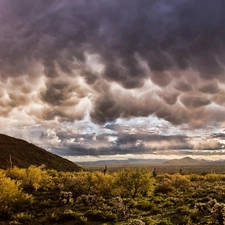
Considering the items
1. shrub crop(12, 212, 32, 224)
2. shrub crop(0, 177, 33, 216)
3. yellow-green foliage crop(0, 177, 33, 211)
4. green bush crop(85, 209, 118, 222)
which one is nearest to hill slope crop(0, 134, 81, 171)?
shrub crop(0, 177, 33, 216)

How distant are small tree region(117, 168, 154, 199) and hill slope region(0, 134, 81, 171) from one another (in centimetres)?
7121

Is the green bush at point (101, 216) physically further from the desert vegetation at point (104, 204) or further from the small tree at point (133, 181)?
the small tree at point (133, 181)

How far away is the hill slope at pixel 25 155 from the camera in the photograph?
10975 cm

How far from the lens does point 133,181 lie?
128ft

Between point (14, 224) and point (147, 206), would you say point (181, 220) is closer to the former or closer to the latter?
point (147, 206)

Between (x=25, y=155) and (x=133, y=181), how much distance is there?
91.1 m

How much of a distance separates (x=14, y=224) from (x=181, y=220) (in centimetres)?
1441

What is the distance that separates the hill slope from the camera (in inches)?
4321

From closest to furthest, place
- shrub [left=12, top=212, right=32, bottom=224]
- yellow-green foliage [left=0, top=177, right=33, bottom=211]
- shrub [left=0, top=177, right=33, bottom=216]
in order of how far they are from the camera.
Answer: shrub [left=12, top=212, right=32, bottom=224] → shrub [left=0, top=177, right=33, bottom=216] → yellow-green foliage [left=0, top=177, right=33, bottom=211]

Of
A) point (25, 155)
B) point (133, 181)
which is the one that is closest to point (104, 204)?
point (133, 181)

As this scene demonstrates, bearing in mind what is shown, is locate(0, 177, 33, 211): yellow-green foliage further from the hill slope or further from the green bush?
the hill slope

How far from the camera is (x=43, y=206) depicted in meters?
34.2

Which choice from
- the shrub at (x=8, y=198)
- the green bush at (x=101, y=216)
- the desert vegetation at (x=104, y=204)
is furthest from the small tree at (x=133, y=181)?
the shrub at (x=8, y=198)

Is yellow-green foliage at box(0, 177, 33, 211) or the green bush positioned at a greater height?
yellow-green foliage at box(0, 177, 33, 211)
